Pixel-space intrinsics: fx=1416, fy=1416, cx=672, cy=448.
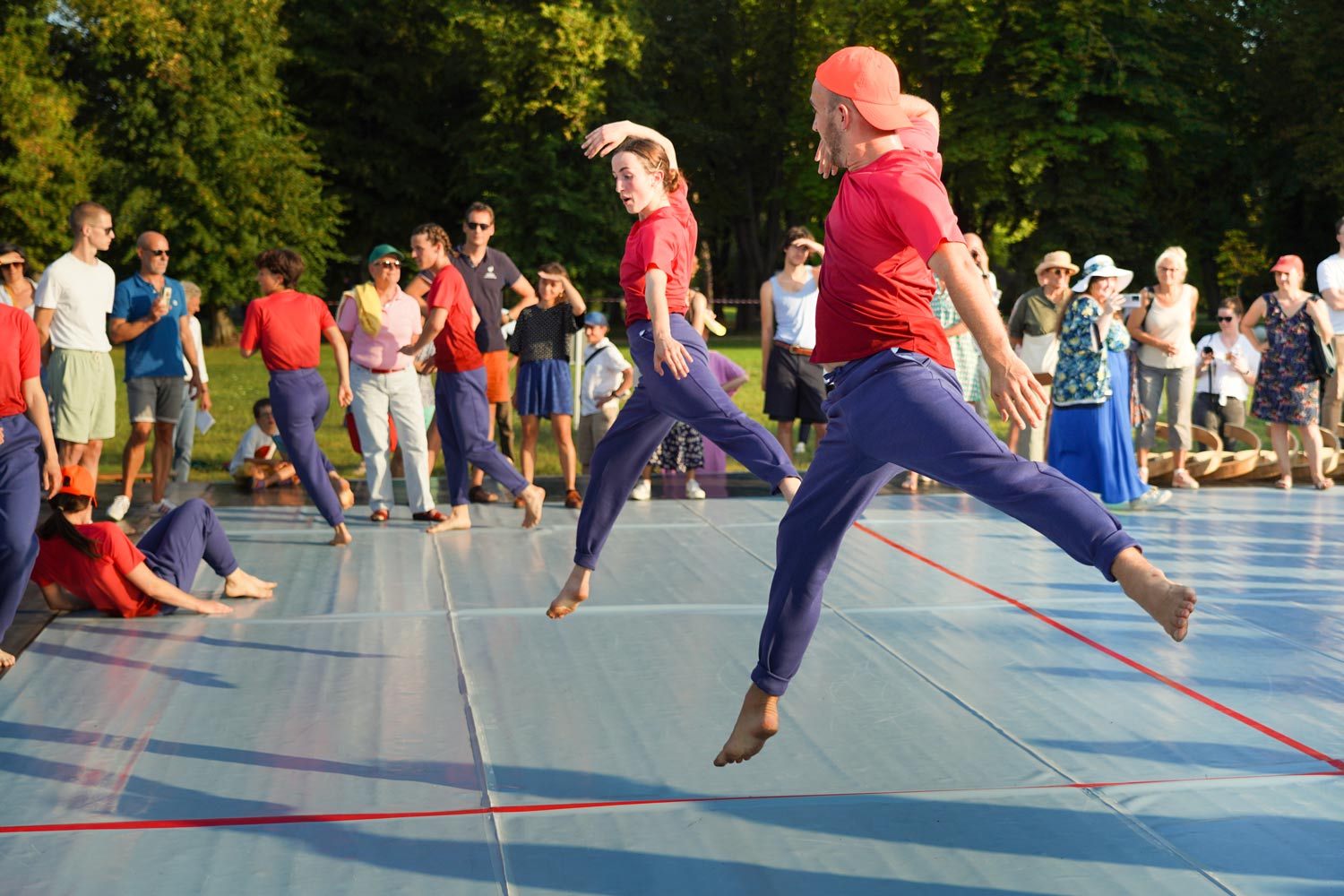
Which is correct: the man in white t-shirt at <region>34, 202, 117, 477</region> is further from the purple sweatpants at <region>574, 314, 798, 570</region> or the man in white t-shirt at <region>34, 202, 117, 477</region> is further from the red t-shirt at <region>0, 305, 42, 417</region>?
the purple sweatpants at <region>574, 314, 798, 570</region>

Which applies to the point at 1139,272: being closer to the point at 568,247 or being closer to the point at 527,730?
the point at 568,247

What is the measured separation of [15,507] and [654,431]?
8.85ft

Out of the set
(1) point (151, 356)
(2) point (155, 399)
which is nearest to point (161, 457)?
(2) point (155, 399)

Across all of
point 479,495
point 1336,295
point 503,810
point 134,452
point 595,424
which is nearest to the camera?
point 503,810

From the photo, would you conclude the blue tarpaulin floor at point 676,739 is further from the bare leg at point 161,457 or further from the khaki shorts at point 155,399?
the khaki shorts at point 155,399

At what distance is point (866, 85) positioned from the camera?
390 centimetres

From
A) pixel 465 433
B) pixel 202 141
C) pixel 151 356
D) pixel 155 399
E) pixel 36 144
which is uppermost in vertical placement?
pixel 202 141

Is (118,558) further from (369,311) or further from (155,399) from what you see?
(155,399)

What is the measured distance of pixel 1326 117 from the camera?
35.7m

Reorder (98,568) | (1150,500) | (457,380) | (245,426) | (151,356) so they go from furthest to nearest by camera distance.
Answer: (245,426)
(1150,500)
(151,356)
(457,380)
(98,568)

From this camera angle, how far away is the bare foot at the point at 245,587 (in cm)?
713

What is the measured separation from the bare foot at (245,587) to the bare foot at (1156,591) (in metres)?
4.95

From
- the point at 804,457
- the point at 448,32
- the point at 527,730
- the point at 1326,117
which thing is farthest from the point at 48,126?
the point at 527,730

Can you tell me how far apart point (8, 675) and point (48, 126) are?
32643 millimetres
